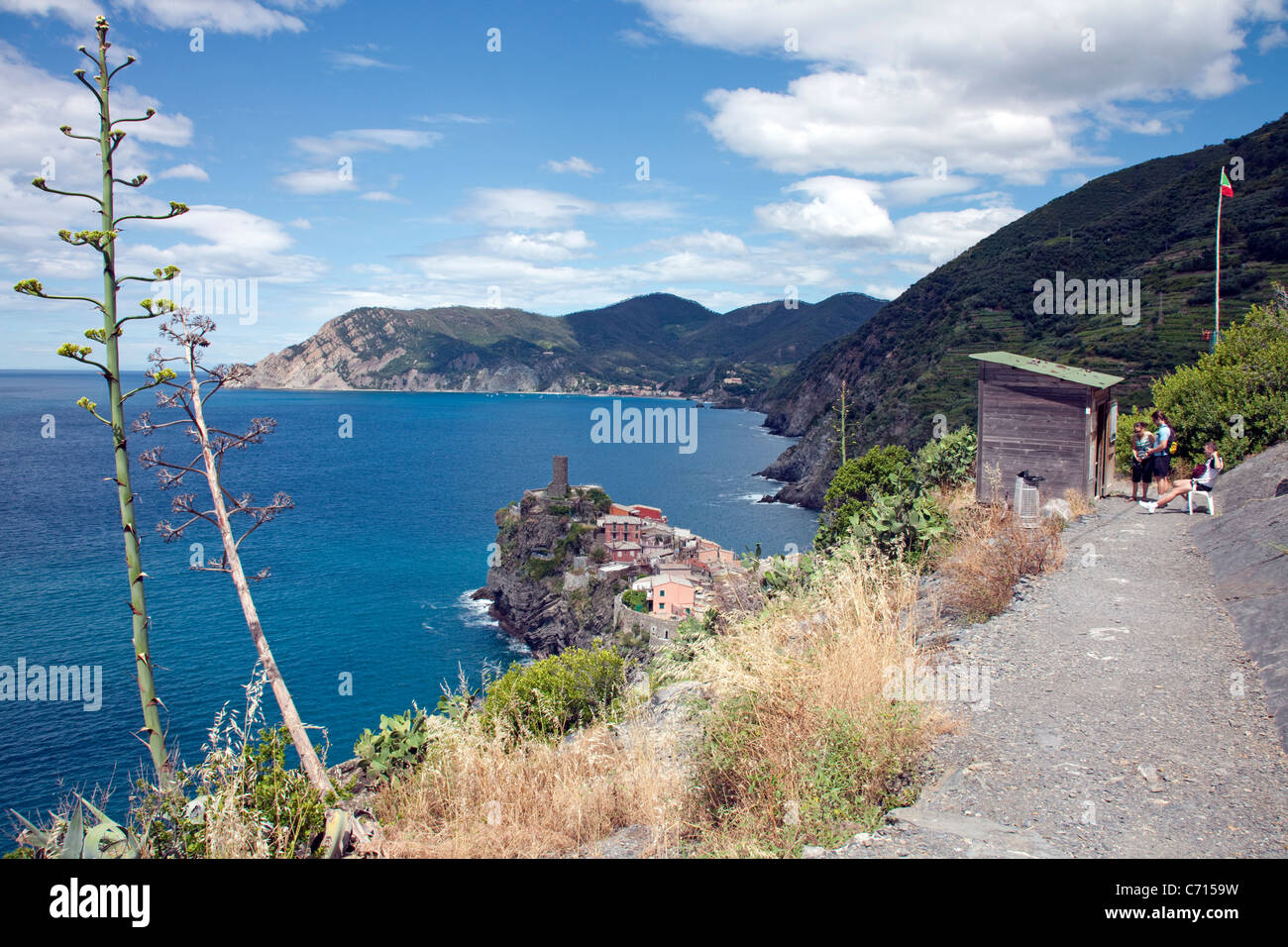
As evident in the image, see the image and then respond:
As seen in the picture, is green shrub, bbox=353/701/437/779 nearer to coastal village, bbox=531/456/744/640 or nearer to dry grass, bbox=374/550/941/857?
dry grass, bbox=374/550/941/857

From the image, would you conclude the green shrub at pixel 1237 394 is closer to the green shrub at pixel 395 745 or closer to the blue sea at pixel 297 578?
the green shrub at pixel 395 745

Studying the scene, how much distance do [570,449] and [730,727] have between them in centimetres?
12321

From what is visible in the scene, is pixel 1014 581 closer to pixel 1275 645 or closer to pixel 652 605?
pixel 1275 645

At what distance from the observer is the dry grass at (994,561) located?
27.2 ft

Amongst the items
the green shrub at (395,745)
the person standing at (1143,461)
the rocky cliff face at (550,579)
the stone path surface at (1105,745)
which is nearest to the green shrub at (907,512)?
the stone path surface at (1105,745)

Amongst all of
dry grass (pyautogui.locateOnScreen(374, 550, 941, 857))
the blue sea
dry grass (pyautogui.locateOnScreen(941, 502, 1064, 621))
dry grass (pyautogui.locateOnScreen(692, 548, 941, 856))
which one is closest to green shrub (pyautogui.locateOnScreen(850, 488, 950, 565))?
dry grass (pyautogui.locateOnScreen(941, 502, 1064, 621))

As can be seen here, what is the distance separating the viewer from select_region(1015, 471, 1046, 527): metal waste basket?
14610 mm

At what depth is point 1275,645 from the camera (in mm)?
6352

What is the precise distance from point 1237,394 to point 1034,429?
4.37 meters

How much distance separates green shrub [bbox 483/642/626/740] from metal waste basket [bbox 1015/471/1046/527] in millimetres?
8452

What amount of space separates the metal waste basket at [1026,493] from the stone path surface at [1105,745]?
20.3 ft

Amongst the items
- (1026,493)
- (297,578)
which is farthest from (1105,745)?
(297,578)
